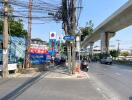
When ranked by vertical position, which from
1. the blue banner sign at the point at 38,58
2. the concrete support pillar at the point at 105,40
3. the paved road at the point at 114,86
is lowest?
the paved road at the point at 114,86

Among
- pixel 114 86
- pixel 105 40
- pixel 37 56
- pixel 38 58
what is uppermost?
pixel 105 40

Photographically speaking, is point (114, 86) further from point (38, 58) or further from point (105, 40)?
point (105, 40)

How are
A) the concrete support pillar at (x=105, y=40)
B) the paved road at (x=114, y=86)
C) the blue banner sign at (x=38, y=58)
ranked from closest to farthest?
the paved road at (x=114, y=86)
the blue banner sign at (x=38, y=58)
the concrete support pillar at (x=105, y=40)

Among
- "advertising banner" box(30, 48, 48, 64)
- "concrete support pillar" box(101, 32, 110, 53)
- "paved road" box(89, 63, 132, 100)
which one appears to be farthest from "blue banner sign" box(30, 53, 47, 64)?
"concrete support pillar" box(101, 32, 110, 53)

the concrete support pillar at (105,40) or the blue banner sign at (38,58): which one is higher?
the concrete support pillar at (105,40)

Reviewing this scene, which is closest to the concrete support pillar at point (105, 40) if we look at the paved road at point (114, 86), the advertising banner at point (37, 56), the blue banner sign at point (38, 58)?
the advertising banner at point (37, 56)

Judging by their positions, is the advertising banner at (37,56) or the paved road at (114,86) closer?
the paved road at (114,86)

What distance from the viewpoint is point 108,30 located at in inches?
3024

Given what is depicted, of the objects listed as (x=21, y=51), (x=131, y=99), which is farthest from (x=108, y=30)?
(x=131, y=99)

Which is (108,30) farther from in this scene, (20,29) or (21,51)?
(21,51)

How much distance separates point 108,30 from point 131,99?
6363 centimetres

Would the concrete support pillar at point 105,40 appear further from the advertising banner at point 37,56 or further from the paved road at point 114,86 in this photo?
the paved road at point 114,86

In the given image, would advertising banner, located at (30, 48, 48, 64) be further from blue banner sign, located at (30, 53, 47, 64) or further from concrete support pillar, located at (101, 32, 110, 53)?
concrete support pillar, located at (101, 32, 110, 53)

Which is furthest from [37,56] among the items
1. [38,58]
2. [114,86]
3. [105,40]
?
[105,40]
